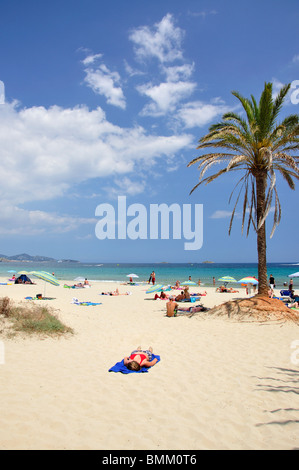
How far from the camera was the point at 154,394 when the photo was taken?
4.93m

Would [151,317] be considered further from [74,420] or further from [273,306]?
[74,420]

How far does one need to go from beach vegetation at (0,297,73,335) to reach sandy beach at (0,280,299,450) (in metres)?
0.40

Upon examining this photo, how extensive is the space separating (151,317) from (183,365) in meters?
6.18

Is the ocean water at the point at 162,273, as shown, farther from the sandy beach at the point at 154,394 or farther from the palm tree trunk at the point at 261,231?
the sandy beach at the point at 154,394

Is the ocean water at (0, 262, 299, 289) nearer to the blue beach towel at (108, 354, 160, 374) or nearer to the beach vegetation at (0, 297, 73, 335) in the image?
the beach vegetation at (0, 297, 73, 335)

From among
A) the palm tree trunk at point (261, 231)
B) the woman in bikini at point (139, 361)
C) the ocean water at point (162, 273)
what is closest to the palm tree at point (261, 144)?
the palm tree trunk at point (261, 231)

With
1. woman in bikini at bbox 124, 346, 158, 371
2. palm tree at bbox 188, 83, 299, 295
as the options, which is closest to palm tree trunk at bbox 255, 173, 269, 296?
palm tree at bbox 188, 83, 299, 295

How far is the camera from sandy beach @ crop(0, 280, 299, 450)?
359cm

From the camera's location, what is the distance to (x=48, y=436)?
11.7 feet

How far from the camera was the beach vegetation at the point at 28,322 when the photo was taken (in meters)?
8.17

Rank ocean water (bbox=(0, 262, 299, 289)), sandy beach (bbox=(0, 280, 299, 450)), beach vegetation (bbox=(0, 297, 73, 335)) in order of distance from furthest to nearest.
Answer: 1. ocean water (bbox=(0, 262, 299, 289))
2. beach vegetation (bbox=(0, 297, 73, 335))
3. sandy beach (bbox=(0, 280, 299, 450))

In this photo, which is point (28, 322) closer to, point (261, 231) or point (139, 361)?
point (139, 361)

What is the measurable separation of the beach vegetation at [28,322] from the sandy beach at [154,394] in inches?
15.7
